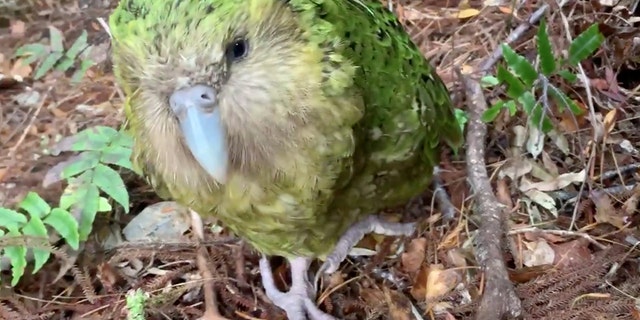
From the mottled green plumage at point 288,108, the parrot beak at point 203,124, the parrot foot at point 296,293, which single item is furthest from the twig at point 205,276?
the parrot beak at point 203,124

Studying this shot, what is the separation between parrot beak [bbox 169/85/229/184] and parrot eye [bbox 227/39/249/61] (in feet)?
0.28

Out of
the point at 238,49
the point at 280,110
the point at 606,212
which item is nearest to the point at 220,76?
the point at 238,49

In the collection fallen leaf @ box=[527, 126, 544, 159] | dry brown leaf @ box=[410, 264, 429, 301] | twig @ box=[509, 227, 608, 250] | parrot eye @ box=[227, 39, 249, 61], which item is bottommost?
dry brown leaf @ box=[410, 264, 429, 301]

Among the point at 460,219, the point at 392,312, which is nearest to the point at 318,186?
the point at 392,312

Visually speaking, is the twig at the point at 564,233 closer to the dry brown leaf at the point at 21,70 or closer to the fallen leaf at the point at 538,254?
the fallen leaf at the point at 538,254

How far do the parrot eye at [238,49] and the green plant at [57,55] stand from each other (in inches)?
68.3

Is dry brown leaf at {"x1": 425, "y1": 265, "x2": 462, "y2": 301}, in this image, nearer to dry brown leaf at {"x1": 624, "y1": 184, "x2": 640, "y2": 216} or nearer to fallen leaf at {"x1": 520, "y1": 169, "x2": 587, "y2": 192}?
fallen leaf at {"x1": 520, "y1": 169, "x2": 587, "y2": 192}

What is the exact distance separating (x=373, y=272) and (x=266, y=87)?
1.09 metres

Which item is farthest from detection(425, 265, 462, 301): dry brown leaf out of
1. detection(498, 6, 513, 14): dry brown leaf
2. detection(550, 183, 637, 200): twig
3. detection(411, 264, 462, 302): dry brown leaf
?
detection(498, 6, 513, 14): dry brown leaf

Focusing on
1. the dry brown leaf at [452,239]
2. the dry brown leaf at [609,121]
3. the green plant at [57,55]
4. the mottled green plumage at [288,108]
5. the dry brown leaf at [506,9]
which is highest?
the mottled green plumage at [288,108]

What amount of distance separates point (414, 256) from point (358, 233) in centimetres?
20

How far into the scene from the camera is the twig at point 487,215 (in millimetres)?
2199

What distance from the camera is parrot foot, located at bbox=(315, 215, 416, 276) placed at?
8.32 feet

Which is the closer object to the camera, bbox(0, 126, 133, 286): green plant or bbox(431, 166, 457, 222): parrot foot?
bbox(0, 126, 133, 286): green plant
